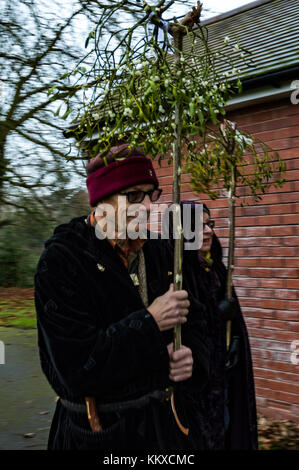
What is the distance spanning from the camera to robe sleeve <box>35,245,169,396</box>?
1.64 metres

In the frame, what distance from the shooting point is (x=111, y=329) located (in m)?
1.71

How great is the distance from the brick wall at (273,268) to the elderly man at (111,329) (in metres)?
3.13

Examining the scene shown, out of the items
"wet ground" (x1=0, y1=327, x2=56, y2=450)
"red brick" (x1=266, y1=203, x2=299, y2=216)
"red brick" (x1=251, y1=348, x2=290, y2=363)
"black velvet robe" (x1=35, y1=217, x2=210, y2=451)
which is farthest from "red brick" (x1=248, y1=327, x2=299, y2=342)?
"black velvet robe" (x1=35, y1=217, x2=210, y2=451)

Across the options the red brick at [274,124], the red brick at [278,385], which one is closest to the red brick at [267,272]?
the red brick at [278,385]

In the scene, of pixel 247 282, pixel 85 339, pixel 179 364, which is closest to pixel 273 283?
pixel 247 282

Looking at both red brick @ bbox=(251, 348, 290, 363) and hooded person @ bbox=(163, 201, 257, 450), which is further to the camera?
red brick @ bbox=(251, 348, 290, 363)

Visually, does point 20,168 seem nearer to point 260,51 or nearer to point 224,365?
point 260,51

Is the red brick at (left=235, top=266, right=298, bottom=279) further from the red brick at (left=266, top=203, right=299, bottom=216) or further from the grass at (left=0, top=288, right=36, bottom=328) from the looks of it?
the grass at (left=0, top=288, right=36, bottom=328)

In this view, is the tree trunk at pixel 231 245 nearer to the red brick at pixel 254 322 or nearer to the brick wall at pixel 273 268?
the brick wall at pixel 273 268

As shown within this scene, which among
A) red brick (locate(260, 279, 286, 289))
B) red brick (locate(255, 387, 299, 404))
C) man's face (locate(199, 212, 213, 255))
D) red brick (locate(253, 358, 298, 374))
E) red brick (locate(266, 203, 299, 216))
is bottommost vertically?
red brick (locate(255, 387, 299, 404))

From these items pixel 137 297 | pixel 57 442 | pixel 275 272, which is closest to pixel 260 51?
pixel 275 272

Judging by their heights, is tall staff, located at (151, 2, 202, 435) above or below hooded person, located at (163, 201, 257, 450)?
above

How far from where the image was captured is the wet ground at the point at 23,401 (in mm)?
4398

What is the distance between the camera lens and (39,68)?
25.5 feet
